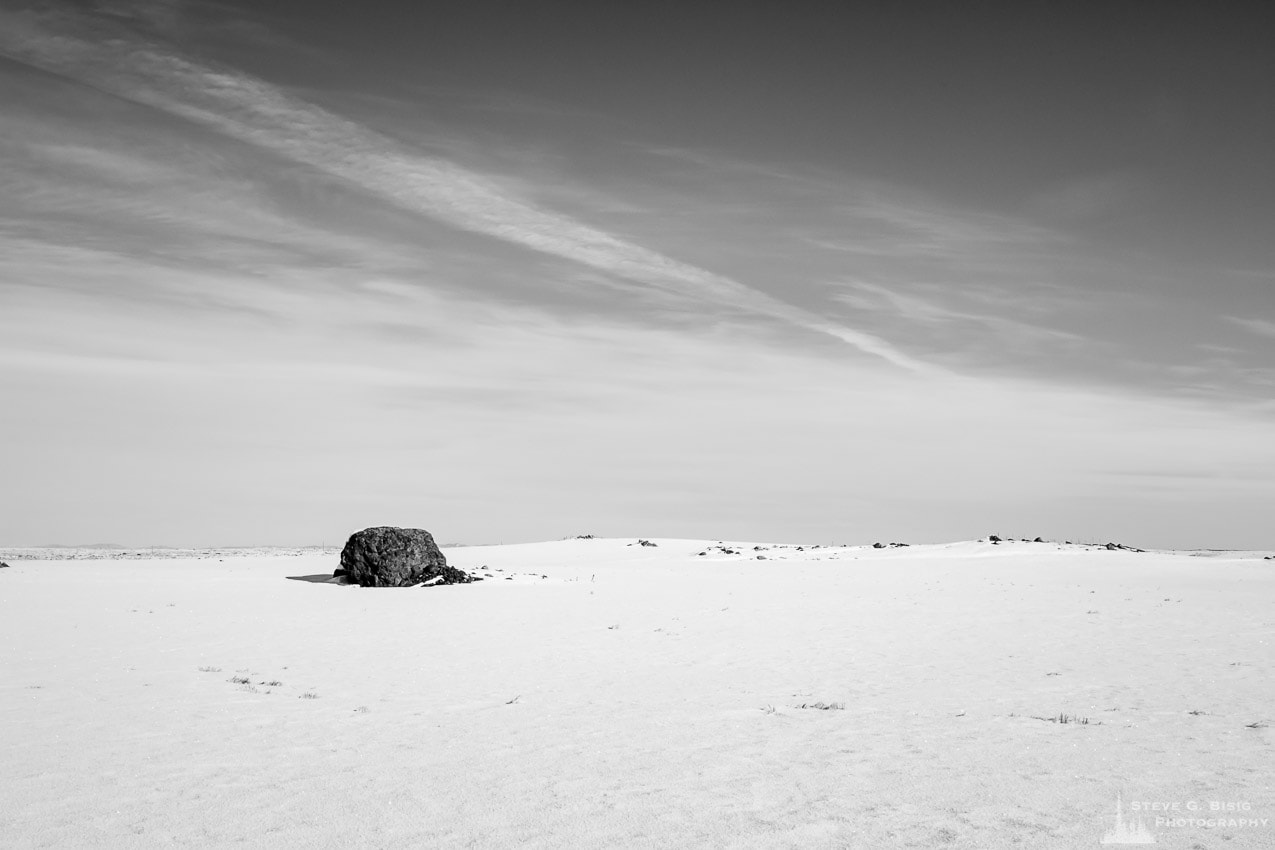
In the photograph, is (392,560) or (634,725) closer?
(634,725)

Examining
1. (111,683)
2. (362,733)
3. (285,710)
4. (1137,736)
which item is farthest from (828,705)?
(111,683)

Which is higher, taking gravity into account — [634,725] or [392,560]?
[392,560]

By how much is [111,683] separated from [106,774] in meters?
5.64

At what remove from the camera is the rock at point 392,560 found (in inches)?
1300

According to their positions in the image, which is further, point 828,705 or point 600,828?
point 828,705

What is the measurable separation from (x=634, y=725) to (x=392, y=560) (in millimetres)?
24269

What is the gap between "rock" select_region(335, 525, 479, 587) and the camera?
108 feet

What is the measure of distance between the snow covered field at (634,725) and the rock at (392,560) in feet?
26.3

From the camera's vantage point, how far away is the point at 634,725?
10.8 meters

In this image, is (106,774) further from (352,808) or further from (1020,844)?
(1020,844)

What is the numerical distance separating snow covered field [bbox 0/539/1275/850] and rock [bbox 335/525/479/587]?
8.02 m

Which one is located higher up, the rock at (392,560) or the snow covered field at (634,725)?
the rock at (392,560)

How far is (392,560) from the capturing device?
1303 inches

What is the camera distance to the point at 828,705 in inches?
462
